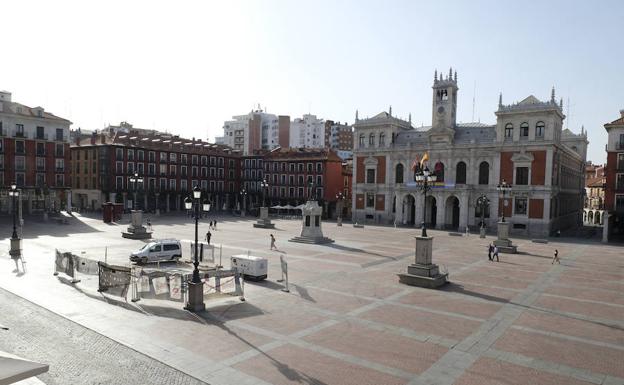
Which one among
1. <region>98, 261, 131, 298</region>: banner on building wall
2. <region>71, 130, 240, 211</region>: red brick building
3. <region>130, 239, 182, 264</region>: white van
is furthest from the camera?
<region>71, 130, 240, 211</region>: red brick building

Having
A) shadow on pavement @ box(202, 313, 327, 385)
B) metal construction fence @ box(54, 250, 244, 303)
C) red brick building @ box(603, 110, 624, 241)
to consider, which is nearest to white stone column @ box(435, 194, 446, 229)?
red brick building @ box(603, 110, 624, 241)

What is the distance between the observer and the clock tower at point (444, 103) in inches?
2564

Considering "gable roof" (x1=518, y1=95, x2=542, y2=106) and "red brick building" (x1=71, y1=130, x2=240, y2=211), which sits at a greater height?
"gable roof" (x1=518, y1=95, x2=542, y2=106)

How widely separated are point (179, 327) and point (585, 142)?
8512 cm

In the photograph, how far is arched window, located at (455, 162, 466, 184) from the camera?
62625 millimetres

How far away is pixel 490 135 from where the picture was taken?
203 feet

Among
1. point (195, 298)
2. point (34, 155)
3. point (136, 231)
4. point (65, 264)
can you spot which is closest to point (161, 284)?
point (195, 298)

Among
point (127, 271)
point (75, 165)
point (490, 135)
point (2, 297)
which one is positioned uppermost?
point (490, 135)

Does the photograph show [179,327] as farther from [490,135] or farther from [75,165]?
[75,165]

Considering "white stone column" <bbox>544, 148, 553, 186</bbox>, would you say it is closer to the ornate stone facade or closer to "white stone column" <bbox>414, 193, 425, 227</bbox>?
the ornate stone facade

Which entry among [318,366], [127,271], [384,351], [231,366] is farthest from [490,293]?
[127,271]

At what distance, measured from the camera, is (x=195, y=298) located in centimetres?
1834

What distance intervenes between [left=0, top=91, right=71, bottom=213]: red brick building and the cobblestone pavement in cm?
5524

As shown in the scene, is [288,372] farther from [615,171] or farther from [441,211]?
[615,171]
